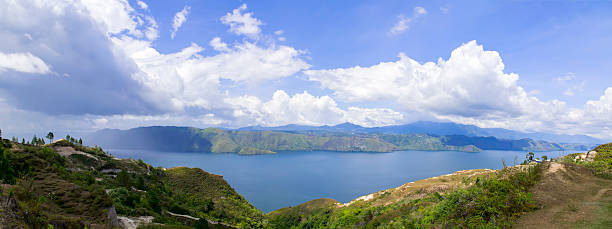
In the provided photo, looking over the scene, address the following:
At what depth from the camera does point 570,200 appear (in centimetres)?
1375

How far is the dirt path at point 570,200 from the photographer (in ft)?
38.2

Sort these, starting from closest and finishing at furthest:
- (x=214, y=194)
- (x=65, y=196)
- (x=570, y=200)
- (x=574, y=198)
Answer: (x=570, y=200), (x=574, y=198), (x=65, y=196), (x=214, y=194)

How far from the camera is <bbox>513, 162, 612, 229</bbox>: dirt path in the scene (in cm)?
1163

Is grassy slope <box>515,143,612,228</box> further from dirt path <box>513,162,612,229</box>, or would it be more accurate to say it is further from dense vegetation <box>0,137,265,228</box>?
dense vegetation <box>0,137,265,228</box>

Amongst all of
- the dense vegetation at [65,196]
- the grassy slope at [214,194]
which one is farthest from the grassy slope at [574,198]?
the grassy slope at [214,194]

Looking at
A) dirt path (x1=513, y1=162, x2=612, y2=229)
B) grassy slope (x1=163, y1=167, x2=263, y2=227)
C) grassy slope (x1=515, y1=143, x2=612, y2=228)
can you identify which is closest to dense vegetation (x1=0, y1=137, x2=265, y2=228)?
grassy slope (x1=163, y1=167, x2=263, y2=227)

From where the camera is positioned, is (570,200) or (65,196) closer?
(570,200)

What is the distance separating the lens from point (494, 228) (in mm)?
11617

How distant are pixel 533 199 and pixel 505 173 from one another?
7.04 m

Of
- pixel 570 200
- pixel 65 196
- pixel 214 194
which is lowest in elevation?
pixel 214 194

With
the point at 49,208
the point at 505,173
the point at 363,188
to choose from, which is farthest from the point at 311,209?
the point at 363,188

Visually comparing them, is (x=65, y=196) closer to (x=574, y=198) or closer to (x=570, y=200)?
(x=570, y=200)

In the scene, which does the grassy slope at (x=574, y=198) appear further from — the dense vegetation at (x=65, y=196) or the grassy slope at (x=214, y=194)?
the grassy slope at (x=214, y=194)

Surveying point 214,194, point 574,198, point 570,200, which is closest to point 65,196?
point 570,200
